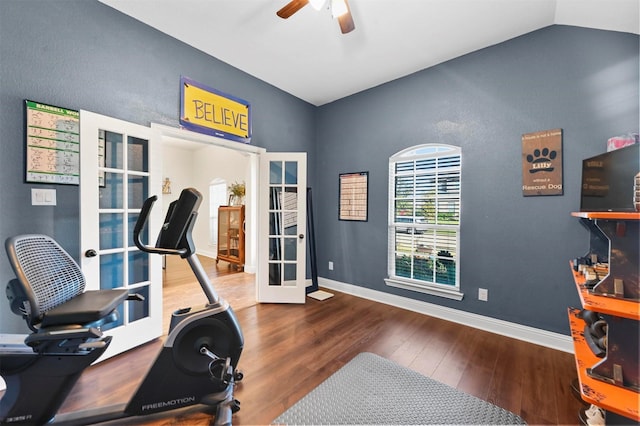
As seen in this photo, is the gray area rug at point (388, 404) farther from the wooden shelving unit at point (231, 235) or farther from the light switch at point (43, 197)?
the wooden shelving unit at point (231, 235)

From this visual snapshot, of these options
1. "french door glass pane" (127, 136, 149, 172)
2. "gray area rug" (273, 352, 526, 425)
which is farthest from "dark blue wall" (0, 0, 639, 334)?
"gray area rug" (273, 352, 526, 425)

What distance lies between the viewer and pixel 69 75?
78.7 inches

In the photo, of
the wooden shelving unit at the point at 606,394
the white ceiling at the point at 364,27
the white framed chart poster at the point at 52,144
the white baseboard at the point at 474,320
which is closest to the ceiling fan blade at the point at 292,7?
the white ceiling at the point at 364,27

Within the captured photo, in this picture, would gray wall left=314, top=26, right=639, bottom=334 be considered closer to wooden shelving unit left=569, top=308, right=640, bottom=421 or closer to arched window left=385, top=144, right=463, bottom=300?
arched window left=385, top=144, right=463, bottom=300

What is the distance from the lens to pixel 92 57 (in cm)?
210

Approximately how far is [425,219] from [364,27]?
2.19 m

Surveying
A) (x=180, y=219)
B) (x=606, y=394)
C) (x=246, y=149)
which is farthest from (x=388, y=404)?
(x=246, y=149)

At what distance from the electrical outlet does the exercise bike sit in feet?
8.22

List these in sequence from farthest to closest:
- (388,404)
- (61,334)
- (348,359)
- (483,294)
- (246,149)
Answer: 1. (246,149)
2. (483,294)
3. (348,359)
4. (388,404)
5. (61,334)

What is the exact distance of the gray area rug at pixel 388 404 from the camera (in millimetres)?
1526

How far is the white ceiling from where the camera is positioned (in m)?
2.11

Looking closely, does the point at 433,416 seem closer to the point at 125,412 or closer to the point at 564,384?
the point at 564,384

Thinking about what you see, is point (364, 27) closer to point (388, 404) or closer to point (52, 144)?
point (52, 144)

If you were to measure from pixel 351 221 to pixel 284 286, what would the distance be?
1356 mm
